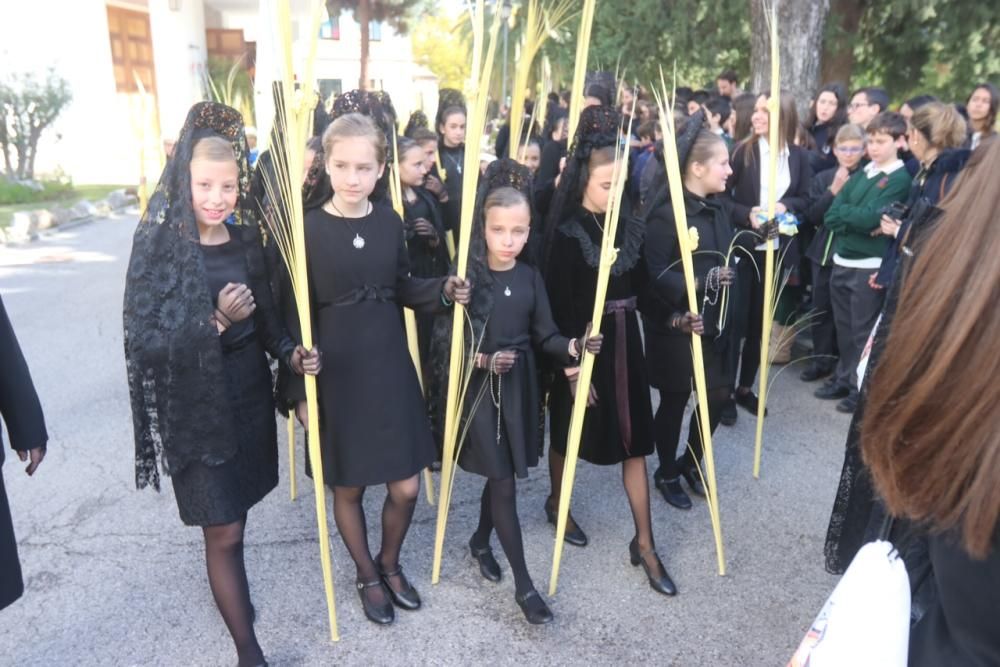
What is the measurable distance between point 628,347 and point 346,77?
2139mm

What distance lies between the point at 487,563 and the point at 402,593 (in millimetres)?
386

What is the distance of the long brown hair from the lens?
102 centimetres

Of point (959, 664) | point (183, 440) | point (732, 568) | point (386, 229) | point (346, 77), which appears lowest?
point (732, 568)

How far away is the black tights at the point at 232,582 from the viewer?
2.51 meters

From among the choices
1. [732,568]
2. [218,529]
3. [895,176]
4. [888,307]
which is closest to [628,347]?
[732,568]

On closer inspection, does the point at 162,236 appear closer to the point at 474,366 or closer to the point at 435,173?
the point at 474,366

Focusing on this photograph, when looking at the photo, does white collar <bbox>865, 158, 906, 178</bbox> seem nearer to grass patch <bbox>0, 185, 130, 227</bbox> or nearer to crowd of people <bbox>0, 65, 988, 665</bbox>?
crowd of people <bbox>0, 65, 988, 665</bbox>

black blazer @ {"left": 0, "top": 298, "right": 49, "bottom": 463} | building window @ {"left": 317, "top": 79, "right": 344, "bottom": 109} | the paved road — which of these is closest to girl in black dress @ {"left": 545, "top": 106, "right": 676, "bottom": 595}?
the paved road

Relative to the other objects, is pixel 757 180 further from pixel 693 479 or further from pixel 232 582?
pixel 232 582

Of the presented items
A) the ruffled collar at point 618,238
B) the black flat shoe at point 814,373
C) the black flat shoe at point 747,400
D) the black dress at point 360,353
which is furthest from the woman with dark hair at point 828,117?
the black dress at point 360,353

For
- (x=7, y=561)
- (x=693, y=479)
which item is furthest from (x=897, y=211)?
(x=7, y=561)

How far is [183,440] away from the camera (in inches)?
92.5

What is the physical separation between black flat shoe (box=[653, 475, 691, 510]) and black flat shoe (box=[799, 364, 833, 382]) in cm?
214

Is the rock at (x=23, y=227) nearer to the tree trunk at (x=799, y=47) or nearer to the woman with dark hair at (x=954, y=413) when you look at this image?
the tree trunk at (x=799, y=47)
